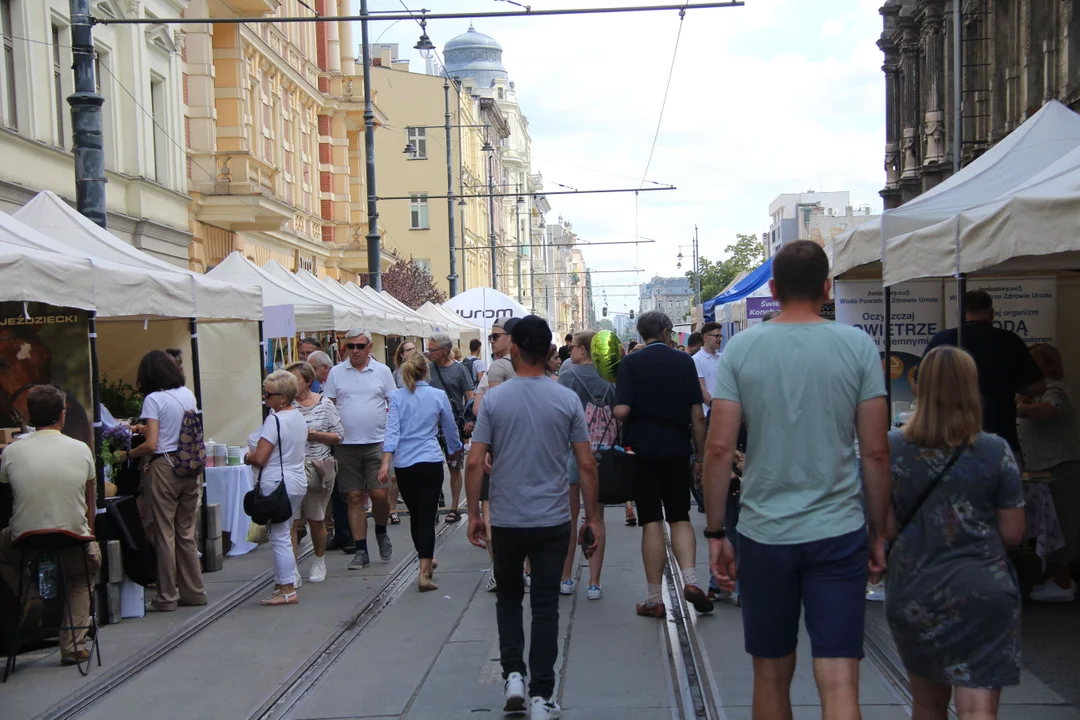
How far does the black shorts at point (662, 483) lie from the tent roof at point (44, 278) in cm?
400

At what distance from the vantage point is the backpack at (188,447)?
915 cm

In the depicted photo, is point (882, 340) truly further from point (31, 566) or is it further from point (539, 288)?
point (539, 288)

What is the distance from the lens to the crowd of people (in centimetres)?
423

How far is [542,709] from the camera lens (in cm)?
572

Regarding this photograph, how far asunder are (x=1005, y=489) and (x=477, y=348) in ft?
49.4

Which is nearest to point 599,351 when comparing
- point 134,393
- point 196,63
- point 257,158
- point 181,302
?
point 181,302

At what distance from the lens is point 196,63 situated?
24.0 m

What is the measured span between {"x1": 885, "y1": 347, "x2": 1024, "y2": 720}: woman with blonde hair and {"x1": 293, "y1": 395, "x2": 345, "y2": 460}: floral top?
6425mm

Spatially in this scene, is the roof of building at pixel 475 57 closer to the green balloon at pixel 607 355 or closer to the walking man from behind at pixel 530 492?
the green balloon at pixel 607 355

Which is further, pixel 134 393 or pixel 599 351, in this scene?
pixel 134 393

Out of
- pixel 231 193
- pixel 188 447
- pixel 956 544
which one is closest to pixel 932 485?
pixel 956 544

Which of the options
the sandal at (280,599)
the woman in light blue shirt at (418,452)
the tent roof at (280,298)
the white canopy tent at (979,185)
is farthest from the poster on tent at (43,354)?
the tent roof at (280,298)

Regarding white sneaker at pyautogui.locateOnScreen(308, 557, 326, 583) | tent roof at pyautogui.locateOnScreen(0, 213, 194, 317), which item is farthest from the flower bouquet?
white sneaker at pyautogui.locateOnScreen(308, 557, 326, 583)

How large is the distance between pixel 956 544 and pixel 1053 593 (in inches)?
185
